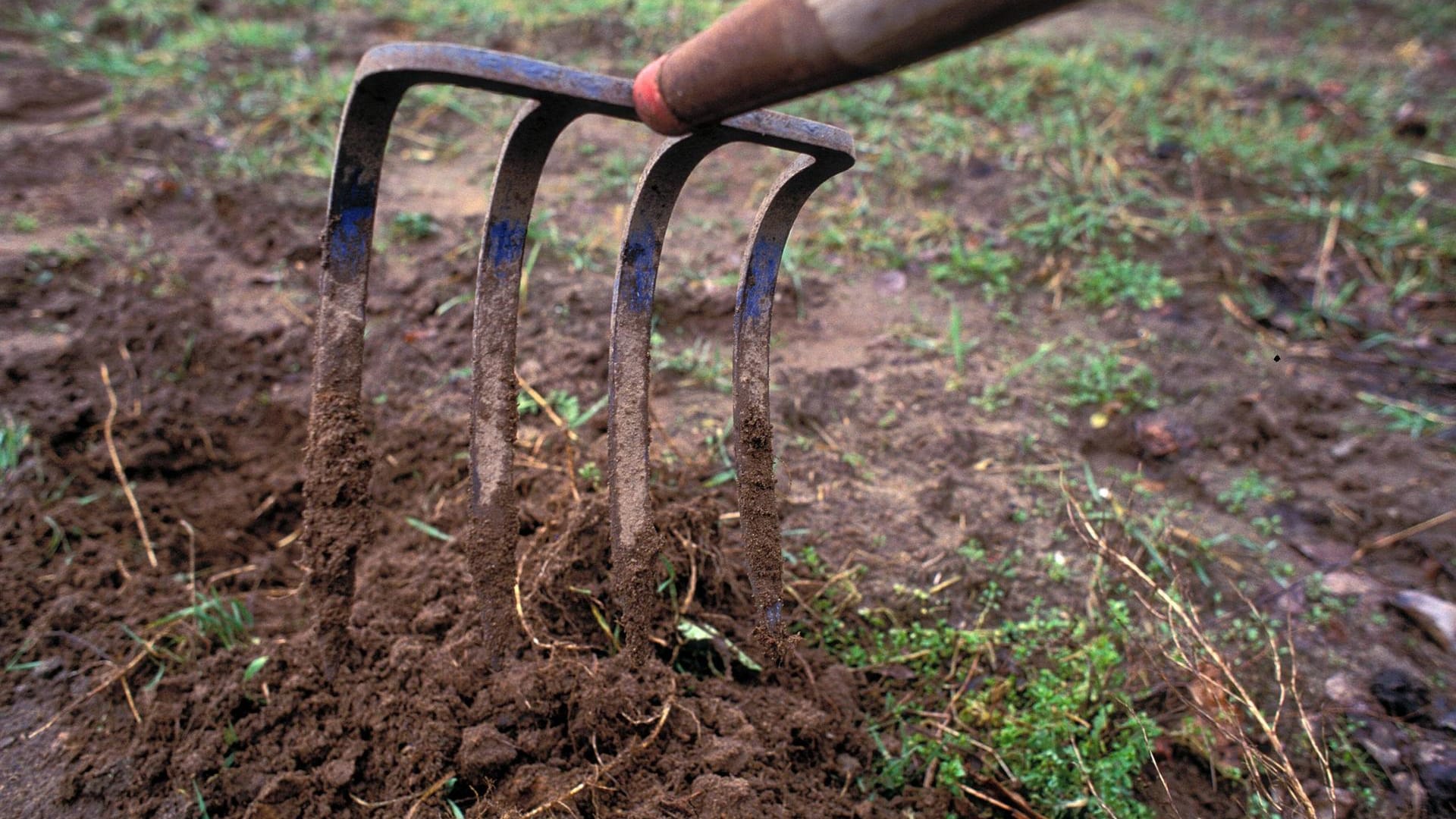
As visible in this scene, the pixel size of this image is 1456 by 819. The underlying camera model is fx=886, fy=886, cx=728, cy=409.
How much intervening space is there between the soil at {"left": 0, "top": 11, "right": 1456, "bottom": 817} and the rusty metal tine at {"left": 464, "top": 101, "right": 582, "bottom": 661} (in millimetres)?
112

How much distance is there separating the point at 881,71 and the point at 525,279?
1.96m

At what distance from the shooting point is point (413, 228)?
3.14 m

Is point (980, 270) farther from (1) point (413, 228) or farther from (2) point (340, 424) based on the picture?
(2) point (340, 424)

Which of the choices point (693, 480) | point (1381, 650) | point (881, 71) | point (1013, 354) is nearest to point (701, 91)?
point (881, 71)

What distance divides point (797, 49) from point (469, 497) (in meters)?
1.13

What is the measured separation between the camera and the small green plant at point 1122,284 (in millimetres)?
3186

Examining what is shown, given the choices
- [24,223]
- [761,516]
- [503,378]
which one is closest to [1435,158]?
[761,516]

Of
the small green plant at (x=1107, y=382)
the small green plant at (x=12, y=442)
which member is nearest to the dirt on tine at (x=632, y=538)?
the small green plant at (x=1107, y=382)

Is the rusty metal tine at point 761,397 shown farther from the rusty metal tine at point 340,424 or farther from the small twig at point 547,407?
the rusty metal tine at point 340,424

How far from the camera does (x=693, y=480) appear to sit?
225 centimetres

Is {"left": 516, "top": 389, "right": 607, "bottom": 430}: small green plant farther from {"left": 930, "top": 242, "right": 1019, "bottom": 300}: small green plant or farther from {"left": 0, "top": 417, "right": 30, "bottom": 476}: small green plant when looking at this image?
{"left": 930, "top": 242, "right": 1019, "bottom": 300}: small green plant

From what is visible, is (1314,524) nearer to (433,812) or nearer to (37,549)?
(433,812)

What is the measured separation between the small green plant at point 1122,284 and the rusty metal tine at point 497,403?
7.29ft

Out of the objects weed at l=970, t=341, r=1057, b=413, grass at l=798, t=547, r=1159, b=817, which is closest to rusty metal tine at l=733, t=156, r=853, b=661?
grass at l=798, t=547, r=1159, b=817
